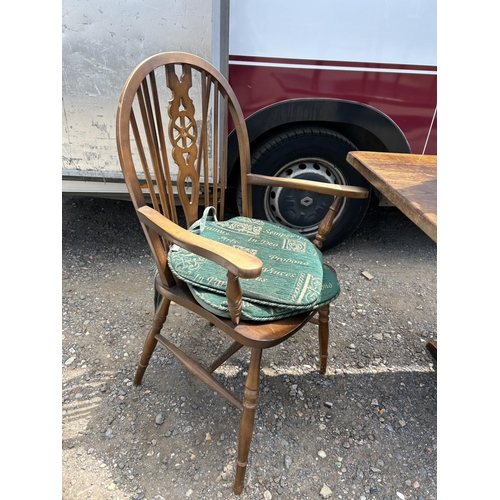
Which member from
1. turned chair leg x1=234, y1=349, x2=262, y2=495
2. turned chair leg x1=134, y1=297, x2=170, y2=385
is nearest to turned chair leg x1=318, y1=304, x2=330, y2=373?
turned chair leg x1=234, y1=349, x2=262, y2=495

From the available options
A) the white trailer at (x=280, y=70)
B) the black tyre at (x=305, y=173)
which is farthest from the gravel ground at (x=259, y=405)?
the white trailer at (x=280, y=70)

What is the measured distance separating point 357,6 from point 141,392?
204 centimetres

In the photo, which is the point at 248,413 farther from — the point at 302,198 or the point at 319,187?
the point at 302,198

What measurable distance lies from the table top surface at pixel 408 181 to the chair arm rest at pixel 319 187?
0.30 ft

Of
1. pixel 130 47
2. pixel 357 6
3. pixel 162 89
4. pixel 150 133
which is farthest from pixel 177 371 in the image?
pixel 357 6

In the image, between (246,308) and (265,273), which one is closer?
(246,308)

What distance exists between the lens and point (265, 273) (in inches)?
46.5

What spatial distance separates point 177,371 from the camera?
163cm

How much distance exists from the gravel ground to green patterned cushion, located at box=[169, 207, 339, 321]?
1.98 ft

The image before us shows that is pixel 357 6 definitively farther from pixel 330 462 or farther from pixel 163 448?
pixel 163 448

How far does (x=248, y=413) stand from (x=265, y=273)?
17.1 inches

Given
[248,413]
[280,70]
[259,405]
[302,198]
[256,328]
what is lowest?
[259,405]

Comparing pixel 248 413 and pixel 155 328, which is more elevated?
pixel 155 328

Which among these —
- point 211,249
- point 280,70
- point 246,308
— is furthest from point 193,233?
point 280,70
